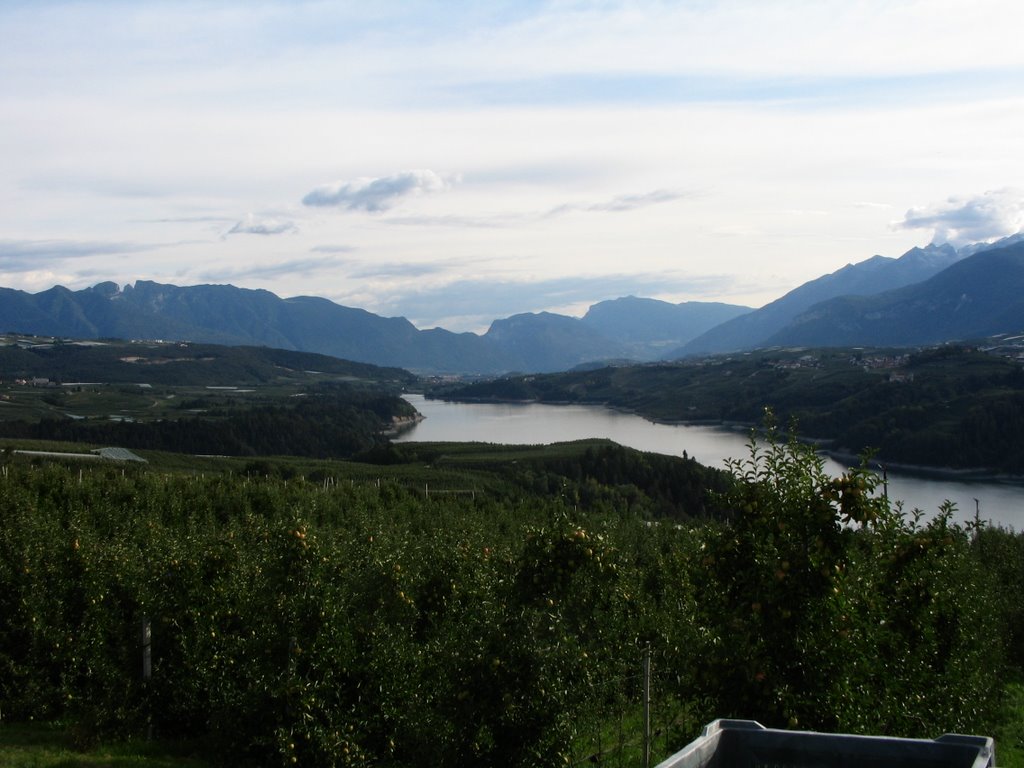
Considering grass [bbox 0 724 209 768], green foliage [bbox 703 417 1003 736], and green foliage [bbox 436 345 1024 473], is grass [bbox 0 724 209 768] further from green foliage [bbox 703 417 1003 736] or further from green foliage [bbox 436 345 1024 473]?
green foliage [bbox 436 345 1024 473]

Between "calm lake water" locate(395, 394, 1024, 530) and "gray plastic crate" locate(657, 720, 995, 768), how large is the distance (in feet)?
138

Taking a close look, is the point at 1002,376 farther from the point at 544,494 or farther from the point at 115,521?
the point at 115,521

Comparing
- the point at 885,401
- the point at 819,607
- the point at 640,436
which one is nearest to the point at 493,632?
the point at 819,607

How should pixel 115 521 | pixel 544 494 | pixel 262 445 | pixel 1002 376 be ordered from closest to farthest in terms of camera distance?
pixel 115 521, pixel 544 494, pixel 262 445, pixel 1002 376

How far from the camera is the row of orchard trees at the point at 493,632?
765 centimetres

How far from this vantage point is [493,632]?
30.2ft

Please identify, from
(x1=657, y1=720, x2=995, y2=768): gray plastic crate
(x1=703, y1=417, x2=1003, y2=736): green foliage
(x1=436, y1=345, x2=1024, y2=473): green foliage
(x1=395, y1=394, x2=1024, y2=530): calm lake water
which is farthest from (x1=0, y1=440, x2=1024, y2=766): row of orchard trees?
(x1=436, y1=345, x2=1024, y2=473): green foliage

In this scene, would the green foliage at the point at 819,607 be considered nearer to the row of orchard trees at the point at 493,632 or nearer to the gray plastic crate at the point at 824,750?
the row of orchard trees at the point at 493,632

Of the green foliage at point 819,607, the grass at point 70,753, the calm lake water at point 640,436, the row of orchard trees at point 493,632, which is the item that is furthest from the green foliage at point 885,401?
the green foliage at point 819,607

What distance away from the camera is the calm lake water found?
7250cm

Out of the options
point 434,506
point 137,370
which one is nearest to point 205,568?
point 434,506

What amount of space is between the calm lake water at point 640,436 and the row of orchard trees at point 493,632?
118 feet

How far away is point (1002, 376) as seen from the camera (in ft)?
400

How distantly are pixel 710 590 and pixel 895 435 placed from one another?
104402mm
